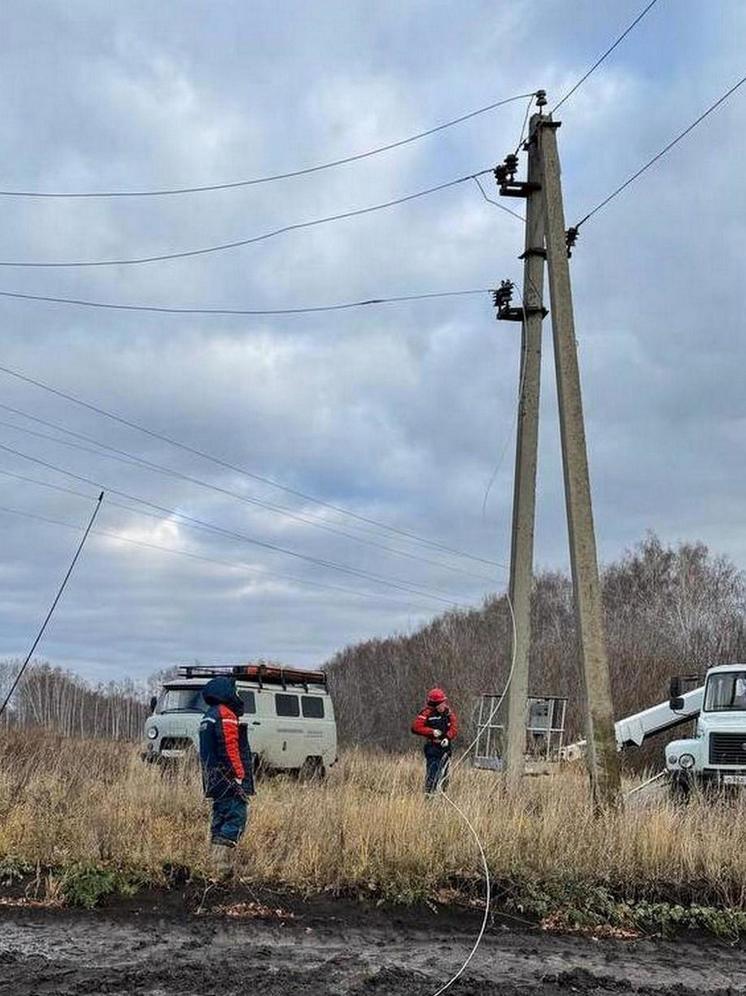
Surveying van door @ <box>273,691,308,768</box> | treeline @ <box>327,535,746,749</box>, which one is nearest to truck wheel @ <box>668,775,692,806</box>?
van door @ <box>273,691,308,768</box>

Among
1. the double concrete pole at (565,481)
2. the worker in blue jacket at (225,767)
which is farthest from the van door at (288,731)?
the worker in blue jacket at (225,767)

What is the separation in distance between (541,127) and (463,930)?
27.0 feet

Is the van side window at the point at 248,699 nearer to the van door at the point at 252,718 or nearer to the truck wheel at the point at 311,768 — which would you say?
the van door at the point at 252,718

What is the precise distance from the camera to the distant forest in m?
39.1

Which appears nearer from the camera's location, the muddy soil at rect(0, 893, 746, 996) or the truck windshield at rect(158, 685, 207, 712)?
the muddy soil at rect(0, 893, 746, 996)

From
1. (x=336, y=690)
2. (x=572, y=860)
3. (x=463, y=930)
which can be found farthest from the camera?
(x=336, y=690)

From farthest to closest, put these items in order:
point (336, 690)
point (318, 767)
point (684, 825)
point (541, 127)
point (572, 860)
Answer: point (336, 690), point (318, 767), point (541, 127), point (684, 825), point (572, 860)

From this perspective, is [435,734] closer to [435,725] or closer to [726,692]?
[435,725]

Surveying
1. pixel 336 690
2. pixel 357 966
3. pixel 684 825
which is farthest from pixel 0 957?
pixel 336 690

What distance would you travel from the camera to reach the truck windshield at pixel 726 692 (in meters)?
14.5

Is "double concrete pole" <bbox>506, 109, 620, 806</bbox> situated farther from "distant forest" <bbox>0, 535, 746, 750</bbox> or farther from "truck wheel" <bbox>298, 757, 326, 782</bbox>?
"distant forest" <bbox>0, 535, 746, 750</bbox>

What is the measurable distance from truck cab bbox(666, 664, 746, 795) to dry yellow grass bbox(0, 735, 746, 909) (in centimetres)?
410

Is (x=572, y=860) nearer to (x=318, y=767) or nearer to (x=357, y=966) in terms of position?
(x=357, y=966)

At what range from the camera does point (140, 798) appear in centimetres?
1039
